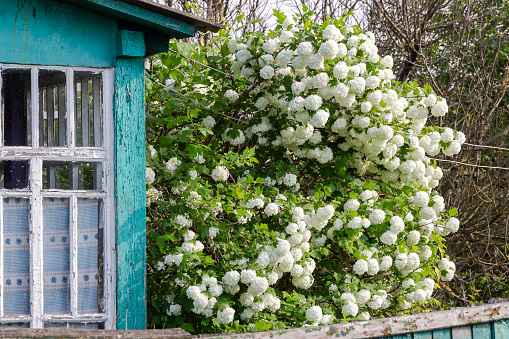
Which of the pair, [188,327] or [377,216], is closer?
[188,327]

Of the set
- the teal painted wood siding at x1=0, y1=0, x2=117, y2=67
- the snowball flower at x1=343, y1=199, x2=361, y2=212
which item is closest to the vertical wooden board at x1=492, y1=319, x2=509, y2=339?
the snowball flower at x1=343, y1=199, x2=361, y2=212

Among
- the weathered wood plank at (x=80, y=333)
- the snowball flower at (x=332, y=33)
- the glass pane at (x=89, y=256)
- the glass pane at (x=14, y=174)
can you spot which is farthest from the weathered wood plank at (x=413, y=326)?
the snowball flower at (x=332, y=33)

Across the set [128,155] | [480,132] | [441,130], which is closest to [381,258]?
[441,130]

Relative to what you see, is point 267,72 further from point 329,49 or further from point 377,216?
point 377,216

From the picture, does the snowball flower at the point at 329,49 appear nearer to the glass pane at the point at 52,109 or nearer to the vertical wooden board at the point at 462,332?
the glass pane at the point at 52,109

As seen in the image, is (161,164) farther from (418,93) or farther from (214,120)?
(418,93)

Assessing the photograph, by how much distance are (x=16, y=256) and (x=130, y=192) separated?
0.85 metres

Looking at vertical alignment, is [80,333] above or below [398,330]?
above

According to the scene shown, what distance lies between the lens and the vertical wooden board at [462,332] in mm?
3433

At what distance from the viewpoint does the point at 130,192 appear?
4211mm

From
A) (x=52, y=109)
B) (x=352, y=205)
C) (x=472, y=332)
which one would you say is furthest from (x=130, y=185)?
(x=472, y=332)

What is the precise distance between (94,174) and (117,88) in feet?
2.03

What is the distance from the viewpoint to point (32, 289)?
12.9 ft

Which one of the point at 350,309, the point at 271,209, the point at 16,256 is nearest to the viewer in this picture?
the point at 16,256
